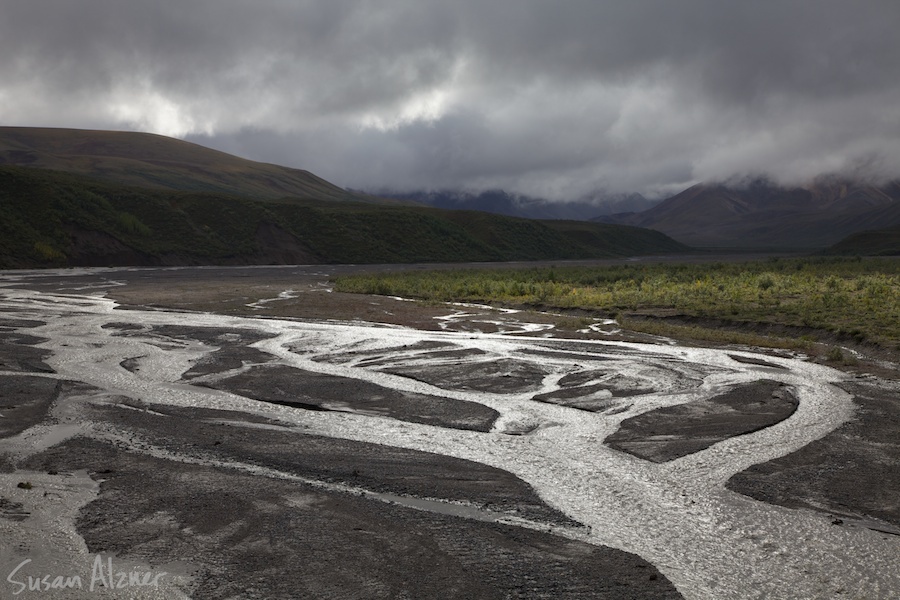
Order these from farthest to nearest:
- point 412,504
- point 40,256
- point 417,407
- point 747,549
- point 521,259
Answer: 1. point 521,259
2. point 40,256
3. point 417,407
4. point 412,504
5. point 747,549

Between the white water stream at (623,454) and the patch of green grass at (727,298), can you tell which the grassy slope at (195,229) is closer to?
the patch of green grass at (727,298)

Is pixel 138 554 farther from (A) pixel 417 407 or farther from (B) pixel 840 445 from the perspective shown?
(B) pixel 840 445

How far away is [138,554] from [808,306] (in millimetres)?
29677

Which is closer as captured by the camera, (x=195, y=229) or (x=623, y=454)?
(x=623, y=454)

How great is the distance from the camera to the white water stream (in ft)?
24.6

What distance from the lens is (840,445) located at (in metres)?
11.8

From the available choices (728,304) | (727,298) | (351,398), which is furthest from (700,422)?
(727,298)

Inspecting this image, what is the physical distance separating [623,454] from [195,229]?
101 metres

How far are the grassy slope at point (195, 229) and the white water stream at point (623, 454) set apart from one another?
6445cm

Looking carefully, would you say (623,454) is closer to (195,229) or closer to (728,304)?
(728,304)

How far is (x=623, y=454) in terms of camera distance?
11414 mm

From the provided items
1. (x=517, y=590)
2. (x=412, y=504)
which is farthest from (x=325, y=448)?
(x=517, y=590)

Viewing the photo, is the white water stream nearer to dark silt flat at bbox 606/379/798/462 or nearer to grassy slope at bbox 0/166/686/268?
dark silt flat at bbox 606/379/798/462

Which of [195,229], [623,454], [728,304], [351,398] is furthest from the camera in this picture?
[195,229]
